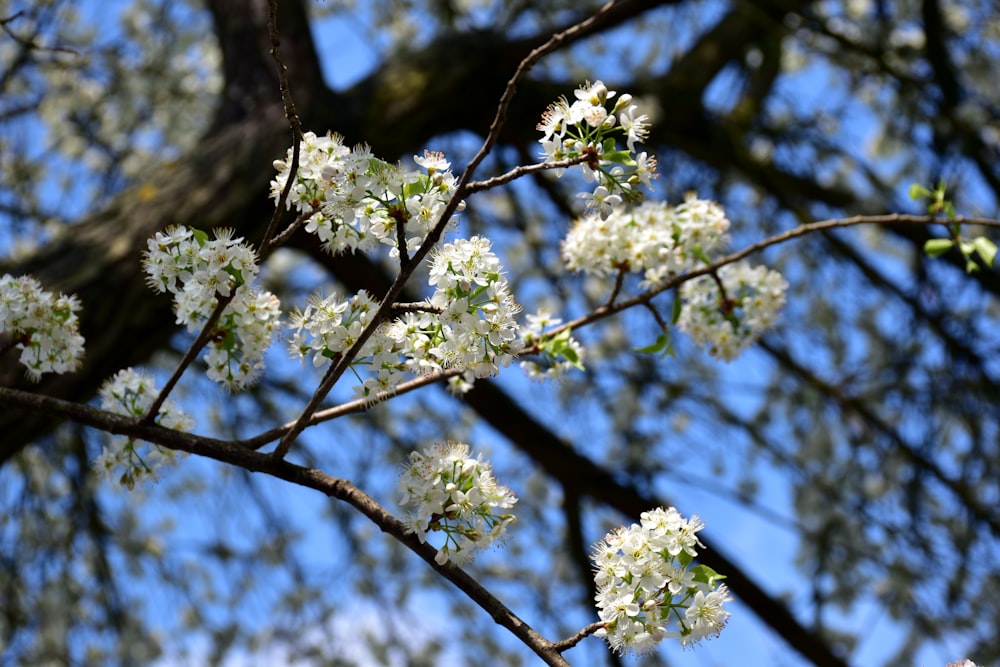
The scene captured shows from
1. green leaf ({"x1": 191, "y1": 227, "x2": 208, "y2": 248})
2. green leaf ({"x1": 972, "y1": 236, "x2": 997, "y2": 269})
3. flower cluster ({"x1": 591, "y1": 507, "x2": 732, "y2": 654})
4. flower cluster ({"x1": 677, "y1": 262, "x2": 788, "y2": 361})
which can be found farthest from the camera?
flower cluster ({"x1": 677, "y1": 262, "x2": 788, "y2": 361})

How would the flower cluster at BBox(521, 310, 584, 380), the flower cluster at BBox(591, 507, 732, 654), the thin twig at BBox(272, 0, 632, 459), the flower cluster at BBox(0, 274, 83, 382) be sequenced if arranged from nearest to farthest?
the thin twig at BBox(272, 0, 632, 459), the flower cluster at BBox(591, 507, 732, 654), the flower cluster at BBox(0, 274, 83, 382), the flower cluster at BBox(521, 310, 584, 380)

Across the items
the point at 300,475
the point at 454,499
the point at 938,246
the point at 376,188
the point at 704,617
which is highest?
the point at 938,246

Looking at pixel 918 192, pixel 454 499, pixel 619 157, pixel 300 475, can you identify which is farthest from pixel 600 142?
pixel 918 192

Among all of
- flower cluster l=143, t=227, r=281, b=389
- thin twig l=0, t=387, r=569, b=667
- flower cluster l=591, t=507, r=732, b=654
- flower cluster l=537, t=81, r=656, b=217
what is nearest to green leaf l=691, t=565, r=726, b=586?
flower cluster l=591, t=507, r=732, b=654

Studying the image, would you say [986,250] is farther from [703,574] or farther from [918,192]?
[703,574]

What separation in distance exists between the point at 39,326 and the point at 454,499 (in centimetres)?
82

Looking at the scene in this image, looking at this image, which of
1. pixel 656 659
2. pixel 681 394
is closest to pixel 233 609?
pixel 656 659

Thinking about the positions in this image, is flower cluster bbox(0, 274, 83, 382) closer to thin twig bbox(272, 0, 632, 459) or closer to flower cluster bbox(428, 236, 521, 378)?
thin twig bbox(272, 0, 632, 459)

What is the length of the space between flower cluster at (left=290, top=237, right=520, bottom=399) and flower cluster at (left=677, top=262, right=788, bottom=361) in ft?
2.82

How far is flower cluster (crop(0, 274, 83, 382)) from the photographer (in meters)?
1.70

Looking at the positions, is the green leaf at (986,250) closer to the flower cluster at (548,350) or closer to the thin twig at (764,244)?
the thin twig at (764,244)

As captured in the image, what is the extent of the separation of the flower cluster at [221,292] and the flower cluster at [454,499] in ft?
1.22

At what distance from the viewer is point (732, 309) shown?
225 cm

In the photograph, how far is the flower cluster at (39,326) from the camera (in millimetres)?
1704
